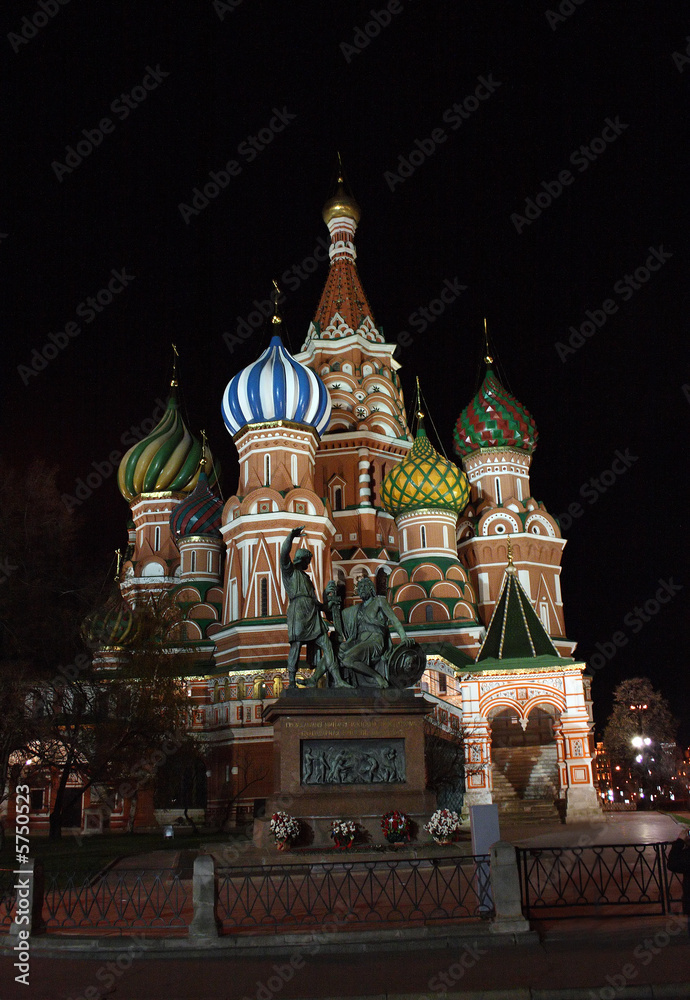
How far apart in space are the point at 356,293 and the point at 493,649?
25.8 m

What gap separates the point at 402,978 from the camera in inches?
288

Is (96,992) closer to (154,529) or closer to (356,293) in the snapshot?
(154,529)

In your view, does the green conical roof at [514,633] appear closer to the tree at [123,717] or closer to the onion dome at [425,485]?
the onion dome at [425,485]

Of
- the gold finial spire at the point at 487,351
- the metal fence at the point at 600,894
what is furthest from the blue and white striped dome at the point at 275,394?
the metal fence at the point at 600,894

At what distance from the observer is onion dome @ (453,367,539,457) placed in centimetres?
4441

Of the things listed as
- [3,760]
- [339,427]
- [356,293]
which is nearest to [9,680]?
[3,760]

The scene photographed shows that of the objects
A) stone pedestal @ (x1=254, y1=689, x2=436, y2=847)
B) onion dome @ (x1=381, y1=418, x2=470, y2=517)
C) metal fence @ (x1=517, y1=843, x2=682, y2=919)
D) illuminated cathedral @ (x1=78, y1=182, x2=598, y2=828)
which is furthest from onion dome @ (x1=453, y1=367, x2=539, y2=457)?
metal fence @ (x1=517, y1=843, x2=682, y2=919)

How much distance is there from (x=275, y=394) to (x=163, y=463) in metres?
12.8

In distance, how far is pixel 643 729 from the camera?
1965 inches

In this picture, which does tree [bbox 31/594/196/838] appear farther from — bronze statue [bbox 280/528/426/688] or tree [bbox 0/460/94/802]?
bronze statue [bbox 280/528/426/688]

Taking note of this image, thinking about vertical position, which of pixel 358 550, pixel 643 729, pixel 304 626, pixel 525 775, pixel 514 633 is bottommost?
pixel 525 775

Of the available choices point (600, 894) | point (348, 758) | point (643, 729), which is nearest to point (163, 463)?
point (643, 729)

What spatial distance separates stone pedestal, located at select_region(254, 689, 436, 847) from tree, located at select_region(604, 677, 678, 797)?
3893cm

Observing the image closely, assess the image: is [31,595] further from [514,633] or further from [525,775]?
[525,775]
